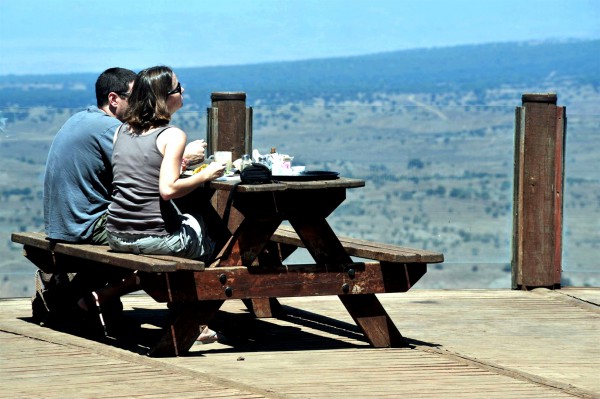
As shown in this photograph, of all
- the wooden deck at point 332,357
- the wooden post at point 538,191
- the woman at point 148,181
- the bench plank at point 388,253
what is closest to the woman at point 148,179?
the woman at point 148,181

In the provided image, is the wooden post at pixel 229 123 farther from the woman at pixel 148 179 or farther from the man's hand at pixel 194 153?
the woman at pixel 148 179

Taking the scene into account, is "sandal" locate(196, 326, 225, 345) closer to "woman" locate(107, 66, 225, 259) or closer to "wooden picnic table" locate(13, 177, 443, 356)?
"wooden picnic table" locate(13, 177, 443, 356)

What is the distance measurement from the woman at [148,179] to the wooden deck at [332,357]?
510 mm

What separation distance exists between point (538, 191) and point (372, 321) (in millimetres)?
2315

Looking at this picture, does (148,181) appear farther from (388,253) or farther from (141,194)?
A: (388,253)

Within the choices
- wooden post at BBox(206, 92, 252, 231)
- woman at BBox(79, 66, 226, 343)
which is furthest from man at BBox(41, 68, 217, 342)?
wooden post at BBox(206, 92, 252, 231)

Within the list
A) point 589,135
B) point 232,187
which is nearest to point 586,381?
point 232,187

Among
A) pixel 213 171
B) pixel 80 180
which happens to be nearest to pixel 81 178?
pixel 80 180

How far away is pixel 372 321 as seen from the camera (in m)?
6.94

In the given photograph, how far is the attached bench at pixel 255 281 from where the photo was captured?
6.49m

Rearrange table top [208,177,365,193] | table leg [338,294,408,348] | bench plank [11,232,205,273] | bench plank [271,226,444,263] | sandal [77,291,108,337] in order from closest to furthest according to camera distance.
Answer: bench plank [11,232,205,273], table top [208,177,365,193], bench plank [271,226,444,263], table leg [338,294,408,348], sandal [77,291,108,337]

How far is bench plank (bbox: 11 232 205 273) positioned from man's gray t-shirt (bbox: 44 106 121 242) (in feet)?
0.28

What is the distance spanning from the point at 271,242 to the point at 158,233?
4.33 feet

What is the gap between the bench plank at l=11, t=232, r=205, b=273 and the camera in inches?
248
